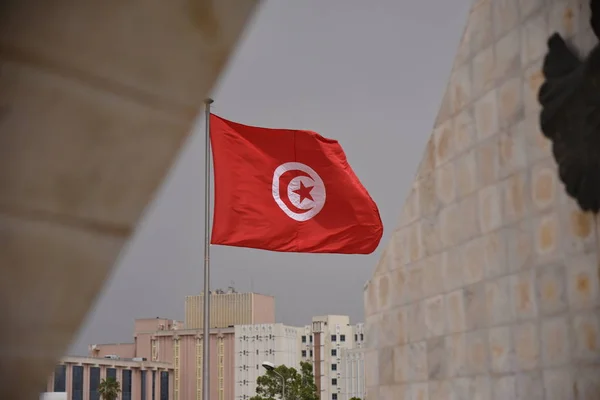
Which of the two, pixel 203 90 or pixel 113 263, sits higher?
pixel 203 90

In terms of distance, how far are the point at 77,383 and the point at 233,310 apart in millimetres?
28375

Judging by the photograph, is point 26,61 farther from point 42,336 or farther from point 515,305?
point 515,305

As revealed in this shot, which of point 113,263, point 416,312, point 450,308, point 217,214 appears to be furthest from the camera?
point 217,214

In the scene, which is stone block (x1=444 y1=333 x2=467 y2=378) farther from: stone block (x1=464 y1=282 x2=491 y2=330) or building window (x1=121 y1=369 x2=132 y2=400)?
building window (x1=121 y1=369 x2=132 y2=400)

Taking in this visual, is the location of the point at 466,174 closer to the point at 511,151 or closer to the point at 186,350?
the point at 511,151

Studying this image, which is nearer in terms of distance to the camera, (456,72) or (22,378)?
(22,378)

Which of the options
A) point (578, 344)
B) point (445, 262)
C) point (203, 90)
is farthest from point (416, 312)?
point (203, 90)

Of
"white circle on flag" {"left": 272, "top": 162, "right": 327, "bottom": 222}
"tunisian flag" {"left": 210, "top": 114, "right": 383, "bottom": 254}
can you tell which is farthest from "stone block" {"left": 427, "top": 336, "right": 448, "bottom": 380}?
"white circle on flag" {"left": 272, "top": 162, "right": 327, "bottom": 222}

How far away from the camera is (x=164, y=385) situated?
312 ft

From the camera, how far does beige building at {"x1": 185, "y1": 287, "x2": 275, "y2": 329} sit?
344ft

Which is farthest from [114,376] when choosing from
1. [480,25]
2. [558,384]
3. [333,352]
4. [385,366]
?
[558,384]

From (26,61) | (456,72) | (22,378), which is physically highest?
(456,72)

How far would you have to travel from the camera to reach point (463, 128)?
6.01 m

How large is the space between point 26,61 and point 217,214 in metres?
7.55
